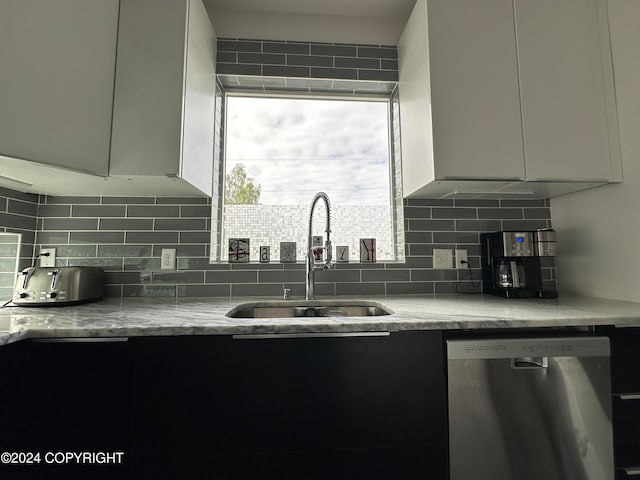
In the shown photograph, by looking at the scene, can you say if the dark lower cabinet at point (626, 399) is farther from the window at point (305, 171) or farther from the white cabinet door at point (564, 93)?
the window at point (305, 171)

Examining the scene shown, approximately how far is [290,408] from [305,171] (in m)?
1.31

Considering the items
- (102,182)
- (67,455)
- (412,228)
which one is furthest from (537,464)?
(102,182)

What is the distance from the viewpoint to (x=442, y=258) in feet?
5.51

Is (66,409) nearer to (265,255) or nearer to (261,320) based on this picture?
(261,320)

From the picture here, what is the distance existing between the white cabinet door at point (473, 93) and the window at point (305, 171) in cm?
51

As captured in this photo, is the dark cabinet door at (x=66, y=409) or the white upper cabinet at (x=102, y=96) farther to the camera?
the white upper cabinet at (x=102, y=96)

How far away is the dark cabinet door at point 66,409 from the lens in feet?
2.77

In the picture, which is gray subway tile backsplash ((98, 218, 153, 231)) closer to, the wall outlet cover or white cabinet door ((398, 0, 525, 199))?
the wall outlet cover

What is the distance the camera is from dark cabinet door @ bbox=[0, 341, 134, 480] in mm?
843

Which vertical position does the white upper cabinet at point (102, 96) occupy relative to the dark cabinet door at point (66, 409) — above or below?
above

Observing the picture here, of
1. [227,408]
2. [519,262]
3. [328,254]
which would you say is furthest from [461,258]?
[227,408]

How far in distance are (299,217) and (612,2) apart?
1846 millimetres

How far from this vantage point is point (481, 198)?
1720 mm

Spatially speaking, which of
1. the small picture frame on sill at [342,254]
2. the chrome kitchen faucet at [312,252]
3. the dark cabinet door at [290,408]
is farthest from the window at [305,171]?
the dark cabinet door at [290,408]
